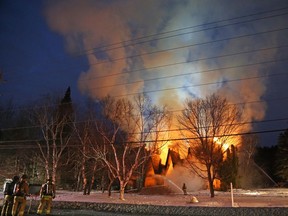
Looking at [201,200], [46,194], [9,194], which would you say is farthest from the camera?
[201,200]

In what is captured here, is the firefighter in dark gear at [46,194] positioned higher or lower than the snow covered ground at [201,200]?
higher

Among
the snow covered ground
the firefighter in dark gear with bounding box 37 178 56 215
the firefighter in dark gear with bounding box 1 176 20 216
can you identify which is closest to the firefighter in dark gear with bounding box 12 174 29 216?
the firefighter in dark gear with bounding box 1 176 20 216

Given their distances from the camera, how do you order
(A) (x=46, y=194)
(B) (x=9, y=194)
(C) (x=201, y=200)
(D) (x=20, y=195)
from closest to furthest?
(D) (x=20, y=195) < (B) (x=9, y=194) < (A) (x=46, y=194) < (C) (x=201, y=200)

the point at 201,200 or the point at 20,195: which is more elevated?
the point at 20,195

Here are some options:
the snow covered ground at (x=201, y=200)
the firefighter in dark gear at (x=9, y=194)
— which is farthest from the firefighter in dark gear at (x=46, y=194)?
the snow covered ground at (x=201, y=200)

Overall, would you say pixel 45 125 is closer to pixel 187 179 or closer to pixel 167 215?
pixel 167 215

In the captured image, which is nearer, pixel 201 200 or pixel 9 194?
pixel 9 194

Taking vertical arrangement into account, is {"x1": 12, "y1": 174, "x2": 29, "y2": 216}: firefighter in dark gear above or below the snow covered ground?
above

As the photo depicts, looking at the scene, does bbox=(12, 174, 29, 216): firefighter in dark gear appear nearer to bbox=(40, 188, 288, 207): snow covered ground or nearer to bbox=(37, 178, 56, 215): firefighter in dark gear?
bbox=(37, 178, 56, 215): firefighter in dark gear

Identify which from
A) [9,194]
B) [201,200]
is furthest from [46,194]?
[201,200]

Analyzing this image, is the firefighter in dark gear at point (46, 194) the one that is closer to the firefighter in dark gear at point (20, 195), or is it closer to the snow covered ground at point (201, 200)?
the firefighter in dark gear at point (20, 195)

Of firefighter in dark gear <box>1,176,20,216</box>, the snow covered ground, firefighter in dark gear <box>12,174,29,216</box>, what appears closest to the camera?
firefighter in dark gear <box>12,174,29,216</box>

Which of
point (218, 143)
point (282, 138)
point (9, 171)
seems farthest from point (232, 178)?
point (9, 171)

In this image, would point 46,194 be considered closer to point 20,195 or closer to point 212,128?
point 20,195
